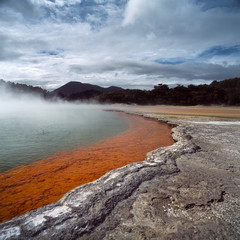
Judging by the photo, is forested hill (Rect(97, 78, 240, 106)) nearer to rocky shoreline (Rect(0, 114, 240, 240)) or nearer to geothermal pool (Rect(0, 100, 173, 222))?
geothermal pool (Rect(0, 100, 173, 222))

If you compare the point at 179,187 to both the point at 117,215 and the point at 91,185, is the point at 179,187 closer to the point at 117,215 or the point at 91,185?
the point at 117,215

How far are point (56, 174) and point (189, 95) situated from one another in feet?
146

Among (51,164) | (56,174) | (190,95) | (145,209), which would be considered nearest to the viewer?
(145,209)

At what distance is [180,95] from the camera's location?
43219mm

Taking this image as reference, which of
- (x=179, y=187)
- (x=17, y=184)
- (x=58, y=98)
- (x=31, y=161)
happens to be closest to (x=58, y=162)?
(x=31, y=161)

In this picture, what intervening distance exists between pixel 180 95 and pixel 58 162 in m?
43.2

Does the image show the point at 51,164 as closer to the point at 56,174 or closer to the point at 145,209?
the point at 56,174

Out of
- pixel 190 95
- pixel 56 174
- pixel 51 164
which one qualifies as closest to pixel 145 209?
pixel 56 174

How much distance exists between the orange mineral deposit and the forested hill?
120 feet

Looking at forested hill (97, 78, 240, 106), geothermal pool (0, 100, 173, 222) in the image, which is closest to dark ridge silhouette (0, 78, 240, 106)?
forested hill (97, 78, 240, 106)

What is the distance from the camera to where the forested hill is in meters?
36.4

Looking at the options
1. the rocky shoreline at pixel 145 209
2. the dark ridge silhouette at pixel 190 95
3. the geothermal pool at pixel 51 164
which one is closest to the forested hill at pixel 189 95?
the dark ridge silhouette at pixel 190 95

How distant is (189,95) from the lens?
4284 cm

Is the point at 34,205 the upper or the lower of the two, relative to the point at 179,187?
lower
